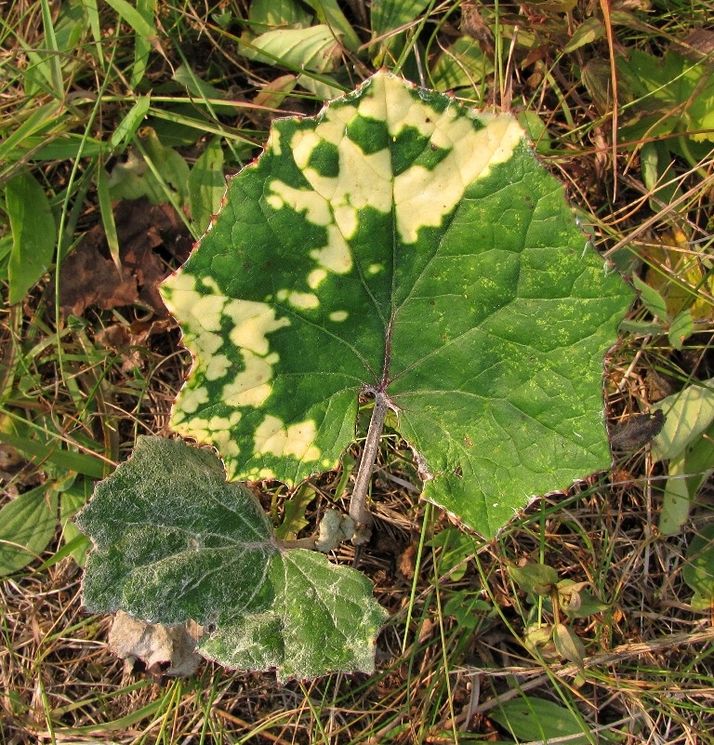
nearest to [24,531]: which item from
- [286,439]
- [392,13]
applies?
[286,439]

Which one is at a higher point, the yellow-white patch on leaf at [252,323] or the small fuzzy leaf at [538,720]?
the yellow-white patch on leaf at [252,323]

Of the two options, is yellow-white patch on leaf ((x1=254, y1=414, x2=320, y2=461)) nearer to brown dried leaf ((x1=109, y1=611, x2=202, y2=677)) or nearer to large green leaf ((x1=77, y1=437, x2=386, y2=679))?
large green leaf ((x1=77, y1=437, x2=386, y2=679))

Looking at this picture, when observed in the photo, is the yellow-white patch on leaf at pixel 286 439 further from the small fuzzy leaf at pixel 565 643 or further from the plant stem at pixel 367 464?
the small fuzzy leaf at pixel 565 643

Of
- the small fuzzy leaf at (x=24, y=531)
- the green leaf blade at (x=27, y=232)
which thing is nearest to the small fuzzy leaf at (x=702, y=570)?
the small fuzzy leaf at (x=24, y=531)

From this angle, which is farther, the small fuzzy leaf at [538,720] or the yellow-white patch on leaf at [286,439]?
the small fuzzy leaf at [538,720]

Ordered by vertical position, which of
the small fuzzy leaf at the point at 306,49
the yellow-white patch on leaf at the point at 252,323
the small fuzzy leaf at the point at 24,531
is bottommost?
the small fuzzy leaf at the point at 24,531

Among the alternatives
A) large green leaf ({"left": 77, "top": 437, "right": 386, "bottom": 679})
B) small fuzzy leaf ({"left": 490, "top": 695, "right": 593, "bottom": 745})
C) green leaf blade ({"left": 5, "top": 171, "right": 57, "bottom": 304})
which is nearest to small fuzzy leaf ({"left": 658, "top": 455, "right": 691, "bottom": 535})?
small fuzzy leaf ({"left": 490, "top": 695, "right": 593, "bottom": 745})
